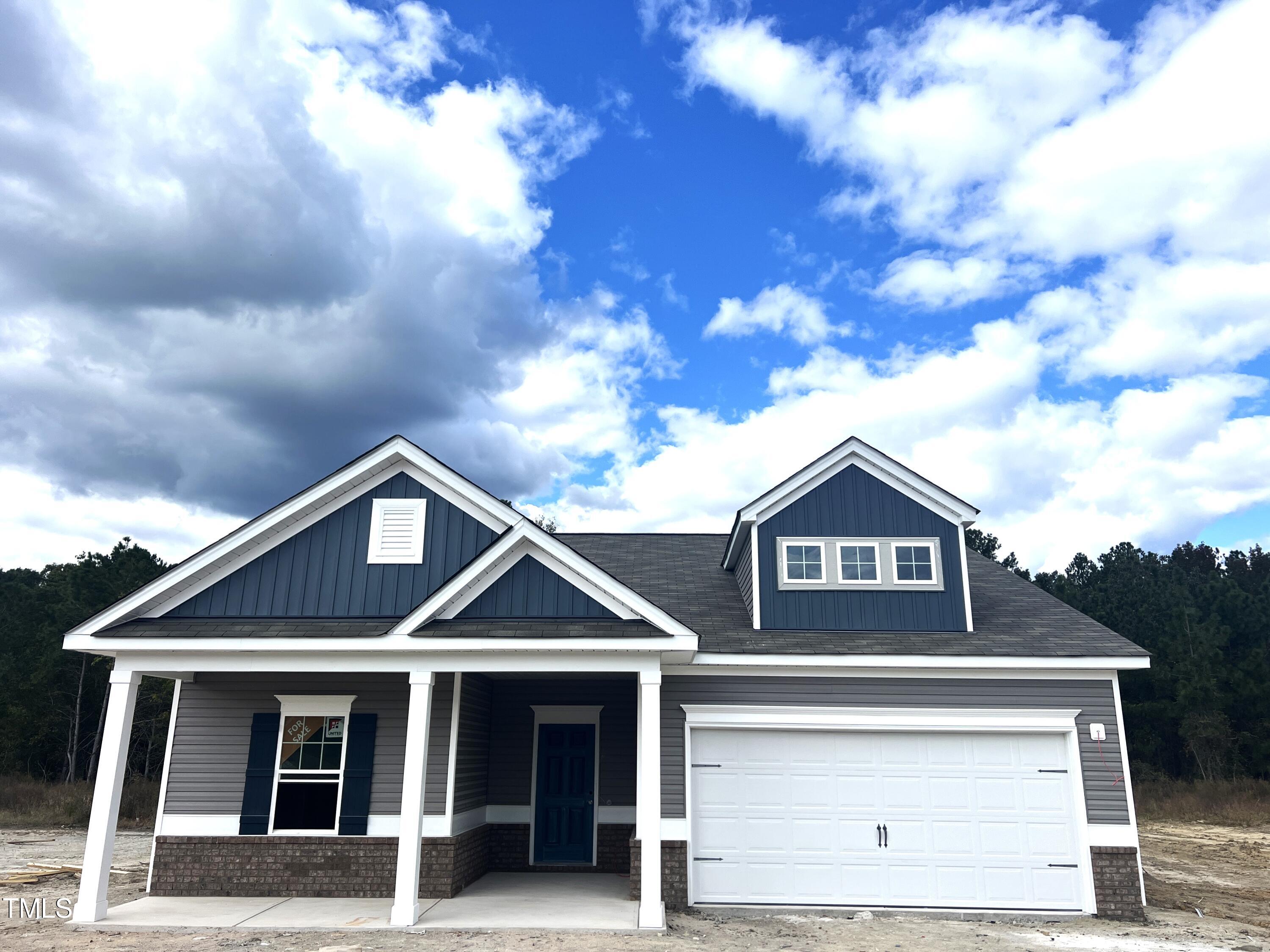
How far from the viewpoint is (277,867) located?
1120 centimetres

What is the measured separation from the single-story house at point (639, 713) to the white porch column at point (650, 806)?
0.14 ft

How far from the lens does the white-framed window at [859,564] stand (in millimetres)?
12453

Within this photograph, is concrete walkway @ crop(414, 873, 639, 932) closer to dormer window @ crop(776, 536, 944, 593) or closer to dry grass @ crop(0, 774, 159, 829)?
dormer window @ crop(776, 536, 944, 593)

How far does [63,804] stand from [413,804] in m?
19.7

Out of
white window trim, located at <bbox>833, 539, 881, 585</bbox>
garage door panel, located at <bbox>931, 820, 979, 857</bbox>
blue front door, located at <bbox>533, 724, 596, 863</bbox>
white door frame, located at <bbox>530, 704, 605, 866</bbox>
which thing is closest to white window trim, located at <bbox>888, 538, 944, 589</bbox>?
white window trim, located at <bbox>833, 539, 881, 585</bbox>

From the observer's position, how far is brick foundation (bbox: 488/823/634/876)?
1290cm

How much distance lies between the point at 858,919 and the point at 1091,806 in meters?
3.43

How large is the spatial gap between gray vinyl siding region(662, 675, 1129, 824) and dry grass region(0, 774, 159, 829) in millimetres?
Answer: 17874

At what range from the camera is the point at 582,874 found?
12.6 m

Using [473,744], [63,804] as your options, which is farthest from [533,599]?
[63,804]

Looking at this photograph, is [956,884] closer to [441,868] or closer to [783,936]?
[783,936]

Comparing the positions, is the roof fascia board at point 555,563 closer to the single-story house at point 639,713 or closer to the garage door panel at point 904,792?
Answer: the single-story house at point 639,713

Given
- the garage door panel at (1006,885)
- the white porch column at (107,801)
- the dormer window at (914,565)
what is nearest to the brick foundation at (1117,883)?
the garage door panel at (1006,885)

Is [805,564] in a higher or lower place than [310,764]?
higher
